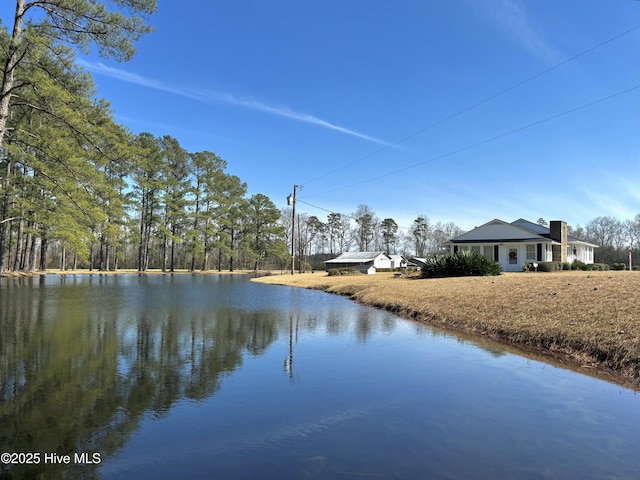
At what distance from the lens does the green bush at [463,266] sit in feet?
77.8

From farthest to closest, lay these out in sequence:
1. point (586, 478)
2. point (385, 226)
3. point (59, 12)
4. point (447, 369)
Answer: point (385, 226) → point (59, 12) → point (447, 369) → point (586, 478)

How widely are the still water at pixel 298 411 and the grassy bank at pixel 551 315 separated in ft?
3.55

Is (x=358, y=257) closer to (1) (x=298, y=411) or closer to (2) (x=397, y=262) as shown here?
(2) (x=397, y=262)

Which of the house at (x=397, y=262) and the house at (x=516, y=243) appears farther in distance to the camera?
the house at (x=397, y=262)

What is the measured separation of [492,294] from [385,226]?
228 ft

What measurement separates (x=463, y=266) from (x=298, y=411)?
20.9 meters

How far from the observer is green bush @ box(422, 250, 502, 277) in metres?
23.7

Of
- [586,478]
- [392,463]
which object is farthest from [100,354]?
[586,478]

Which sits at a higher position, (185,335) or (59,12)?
(59,12)

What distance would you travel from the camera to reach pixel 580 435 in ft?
14.9

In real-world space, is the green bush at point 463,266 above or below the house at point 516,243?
below

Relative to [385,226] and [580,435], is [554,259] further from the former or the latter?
[385,226]

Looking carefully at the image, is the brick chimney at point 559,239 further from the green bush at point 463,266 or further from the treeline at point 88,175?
the treeline at point 88,175

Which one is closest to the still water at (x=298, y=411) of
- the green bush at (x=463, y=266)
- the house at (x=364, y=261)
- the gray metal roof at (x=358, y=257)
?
the green bush at (x=463, y=266)
